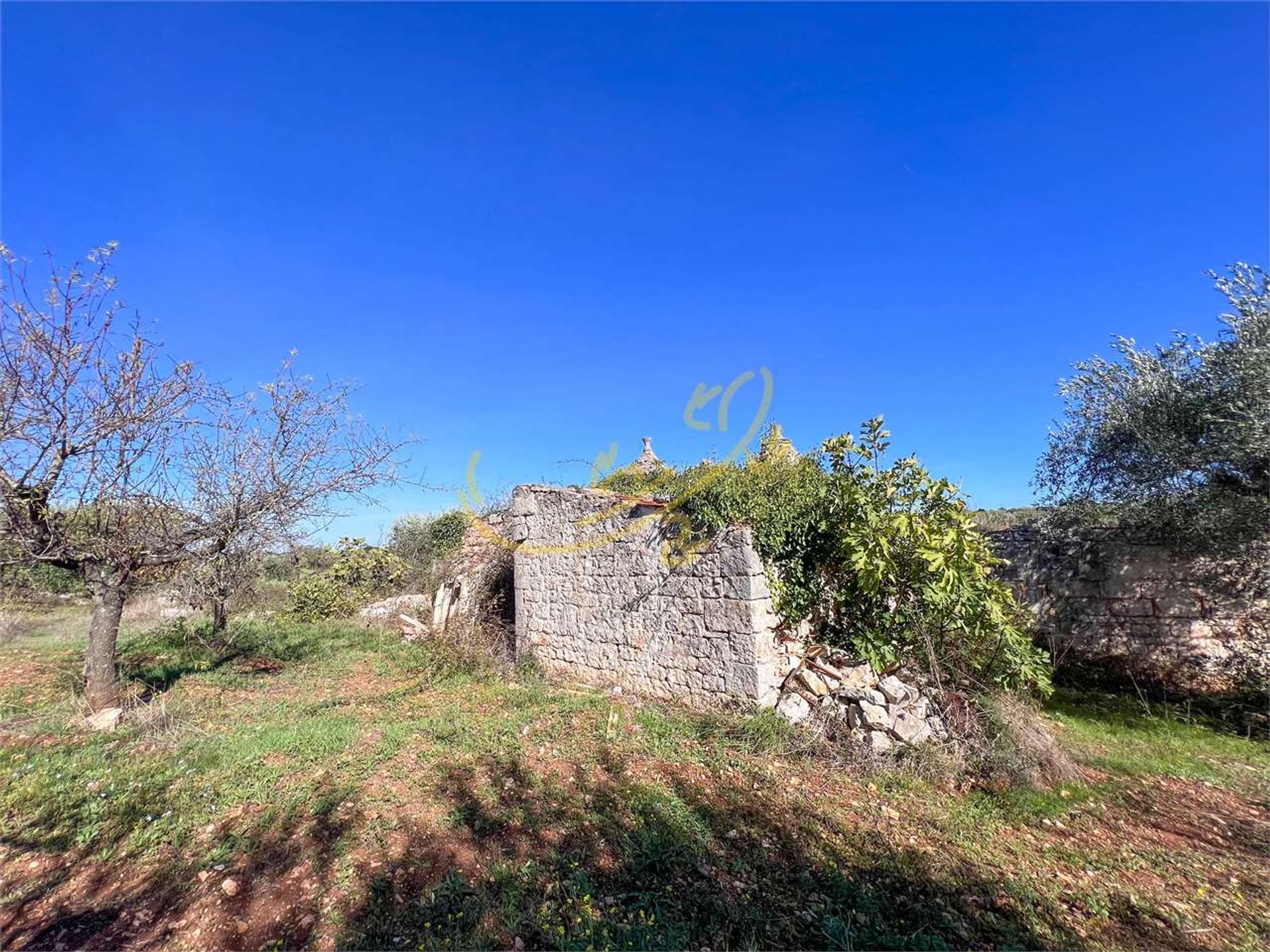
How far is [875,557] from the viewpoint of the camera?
5578 millimetres

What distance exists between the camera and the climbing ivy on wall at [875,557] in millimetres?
5520

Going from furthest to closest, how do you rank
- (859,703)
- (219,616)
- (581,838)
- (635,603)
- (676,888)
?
(219,616), (635,603), (859,703), (581,838), (676,888)

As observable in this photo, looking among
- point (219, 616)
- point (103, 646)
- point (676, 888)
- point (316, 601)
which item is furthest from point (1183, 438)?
point (316, 601)

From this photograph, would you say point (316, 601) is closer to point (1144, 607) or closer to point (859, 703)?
point (859, 703)

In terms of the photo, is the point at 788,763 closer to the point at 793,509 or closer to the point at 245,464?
the point at 793,509

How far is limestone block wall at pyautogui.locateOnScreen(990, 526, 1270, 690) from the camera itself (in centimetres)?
705

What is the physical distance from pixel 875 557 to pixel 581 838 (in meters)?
3.95

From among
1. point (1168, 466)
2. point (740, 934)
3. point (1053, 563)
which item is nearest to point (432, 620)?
point (740, 934)

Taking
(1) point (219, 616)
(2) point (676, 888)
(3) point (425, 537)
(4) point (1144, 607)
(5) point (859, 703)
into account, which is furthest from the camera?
(3) point (425, 537)

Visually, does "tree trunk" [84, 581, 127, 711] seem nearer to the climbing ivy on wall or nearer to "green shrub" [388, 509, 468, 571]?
the climbing ivy on wall

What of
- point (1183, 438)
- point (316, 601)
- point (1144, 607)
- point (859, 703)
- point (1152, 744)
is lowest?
point (1152, 744)

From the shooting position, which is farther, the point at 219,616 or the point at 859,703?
the point at 219,616

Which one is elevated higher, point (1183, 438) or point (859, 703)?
point (1183, 438)

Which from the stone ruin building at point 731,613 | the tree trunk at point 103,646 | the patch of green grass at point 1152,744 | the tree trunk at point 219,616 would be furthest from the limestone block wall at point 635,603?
the tree trunk at point 219,616
